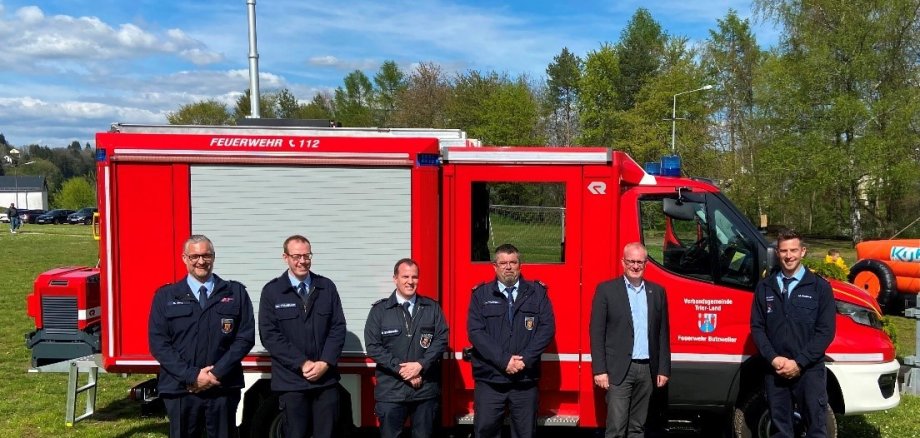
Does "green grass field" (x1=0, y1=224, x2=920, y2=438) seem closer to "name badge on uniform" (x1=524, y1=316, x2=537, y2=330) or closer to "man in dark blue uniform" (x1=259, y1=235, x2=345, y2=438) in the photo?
"name badge on uniform" (x1=524, y1=316, x2=537, y2=330)

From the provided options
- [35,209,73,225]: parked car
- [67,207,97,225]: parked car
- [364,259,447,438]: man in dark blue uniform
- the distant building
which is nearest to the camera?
[364,259,447,438]: man in dark blue uniform

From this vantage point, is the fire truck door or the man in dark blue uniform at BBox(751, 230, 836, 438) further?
the fire truck door

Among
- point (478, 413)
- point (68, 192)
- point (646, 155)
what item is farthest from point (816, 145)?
point (68, 192)

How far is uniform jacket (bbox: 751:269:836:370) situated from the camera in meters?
4.72

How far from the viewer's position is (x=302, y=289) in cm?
462

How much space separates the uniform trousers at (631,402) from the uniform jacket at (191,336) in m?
2.57

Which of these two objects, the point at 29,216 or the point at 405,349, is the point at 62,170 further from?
the point at 405,349

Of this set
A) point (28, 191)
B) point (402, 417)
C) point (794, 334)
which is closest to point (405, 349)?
point (402, 417)

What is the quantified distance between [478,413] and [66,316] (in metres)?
4.14

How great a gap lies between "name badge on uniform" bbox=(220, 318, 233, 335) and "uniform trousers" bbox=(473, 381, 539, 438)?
1760 millimetres

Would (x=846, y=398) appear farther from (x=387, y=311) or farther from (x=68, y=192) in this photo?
(x=68, y=192)

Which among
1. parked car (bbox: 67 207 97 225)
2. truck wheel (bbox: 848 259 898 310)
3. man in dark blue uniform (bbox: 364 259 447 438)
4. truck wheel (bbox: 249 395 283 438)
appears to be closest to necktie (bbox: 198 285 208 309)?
man in dark blue uniform (bbox: 364 259 447 438)

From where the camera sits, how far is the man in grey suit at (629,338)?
4.70 metres

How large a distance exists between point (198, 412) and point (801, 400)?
4.18 m
